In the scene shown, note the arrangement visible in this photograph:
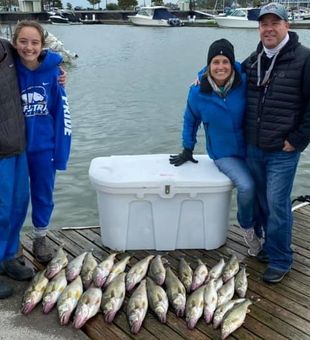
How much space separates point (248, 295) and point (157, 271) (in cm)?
69

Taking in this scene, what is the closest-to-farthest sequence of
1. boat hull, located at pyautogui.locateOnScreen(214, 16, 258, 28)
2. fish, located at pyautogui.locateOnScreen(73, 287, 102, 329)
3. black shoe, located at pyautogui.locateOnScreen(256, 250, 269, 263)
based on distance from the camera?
fish, located at pyautogui.locateOnScreen(73, 287, 102, 329)
black shoe, located at pyautogui.locateOnScreen(256, 250, 269, 263)
boat hull, located at pyautogui.locateOnScreen(214, 16, 258, 28)

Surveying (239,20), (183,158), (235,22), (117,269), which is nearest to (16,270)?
(117,269)

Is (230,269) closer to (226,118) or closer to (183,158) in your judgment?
(183,158)

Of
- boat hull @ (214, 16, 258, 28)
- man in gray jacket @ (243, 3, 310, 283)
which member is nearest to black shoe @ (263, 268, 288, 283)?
man in gray jacket @ (243, 3, 310, 283)

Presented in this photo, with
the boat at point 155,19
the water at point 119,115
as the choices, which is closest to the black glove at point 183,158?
the water at point 119,115

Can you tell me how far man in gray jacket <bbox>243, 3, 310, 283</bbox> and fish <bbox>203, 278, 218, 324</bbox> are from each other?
512mm

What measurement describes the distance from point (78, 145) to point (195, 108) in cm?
715

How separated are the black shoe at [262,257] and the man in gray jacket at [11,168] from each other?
1823mm

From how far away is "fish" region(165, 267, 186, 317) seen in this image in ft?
10.8

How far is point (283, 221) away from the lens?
357 cm

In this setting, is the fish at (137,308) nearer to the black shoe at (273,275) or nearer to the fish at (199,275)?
the fish at (199,275)

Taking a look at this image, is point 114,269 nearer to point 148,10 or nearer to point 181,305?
point 181,305

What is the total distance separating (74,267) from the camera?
371 cm

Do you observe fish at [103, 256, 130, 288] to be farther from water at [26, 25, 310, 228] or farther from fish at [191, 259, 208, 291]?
water at [26, 25, 310, 228]
